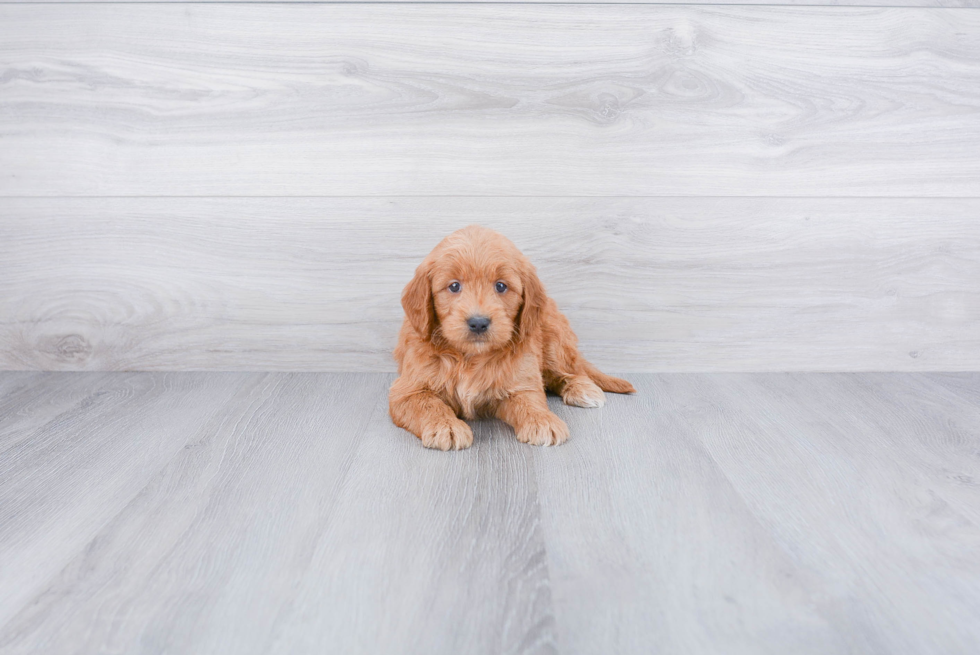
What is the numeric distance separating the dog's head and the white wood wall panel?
400 mm

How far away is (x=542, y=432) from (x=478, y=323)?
291 millimetres

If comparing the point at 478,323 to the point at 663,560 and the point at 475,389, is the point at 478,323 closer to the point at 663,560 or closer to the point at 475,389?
the point at 475,389

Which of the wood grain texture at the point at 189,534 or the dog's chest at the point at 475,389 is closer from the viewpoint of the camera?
the wood grain texture at the point at 189,534

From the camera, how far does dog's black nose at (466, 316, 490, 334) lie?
4.73ft

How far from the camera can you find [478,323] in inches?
56.8

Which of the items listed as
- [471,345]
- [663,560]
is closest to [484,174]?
[471,345]

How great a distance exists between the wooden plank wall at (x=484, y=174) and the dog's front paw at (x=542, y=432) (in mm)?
564

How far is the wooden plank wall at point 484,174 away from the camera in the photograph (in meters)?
1.83

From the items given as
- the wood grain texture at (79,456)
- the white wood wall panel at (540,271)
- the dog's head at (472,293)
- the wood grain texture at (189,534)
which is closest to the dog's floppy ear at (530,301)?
the dog's head at (472,293)

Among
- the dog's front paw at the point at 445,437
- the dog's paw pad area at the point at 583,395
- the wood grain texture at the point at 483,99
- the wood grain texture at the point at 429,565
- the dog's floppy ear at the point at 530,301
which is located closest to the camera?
the wood grain texture at the point at 429,565

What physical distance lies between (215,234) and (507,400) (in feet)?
3.43

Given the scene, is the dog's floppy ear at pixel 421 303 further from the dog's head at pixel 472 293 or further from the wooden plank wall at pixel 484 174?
the wooden plank wall at pixel 484 174

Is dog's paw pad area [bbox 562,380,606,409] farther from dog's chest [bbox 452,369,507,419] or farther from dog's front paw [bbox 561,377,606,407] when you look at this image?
dog's chest [bbox 452,369,507,419]

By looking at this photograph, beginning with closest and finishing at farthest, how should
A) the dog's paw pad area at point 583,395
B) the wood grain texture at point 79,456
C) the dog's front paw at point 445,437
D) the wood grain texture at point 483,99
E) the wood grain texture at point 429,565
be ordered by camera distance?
the wood grain texture at point 429,565, the wood grain texture at point 79,456, the dog's front paw at point 445,437, the dog's paw pad area at point 583,395, the wood grain texture at point 483,99
